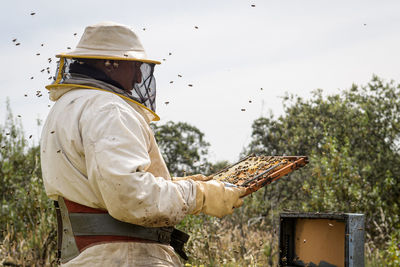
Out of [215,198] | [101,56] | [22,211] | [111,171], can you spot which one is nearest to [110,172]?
[111,171]

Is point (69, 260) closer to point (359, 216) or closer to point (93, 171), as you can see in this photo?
point (93, 171)

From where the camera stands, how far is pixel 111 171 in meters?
2.25

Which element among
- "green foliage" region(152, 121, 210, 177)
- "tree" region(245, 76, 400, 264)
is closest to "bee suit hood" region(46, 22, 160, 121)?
"tree" region(245, 76, 400, 264)

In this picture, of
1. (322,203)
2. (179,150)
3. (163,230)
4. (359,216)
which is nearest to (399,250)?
(322,203)

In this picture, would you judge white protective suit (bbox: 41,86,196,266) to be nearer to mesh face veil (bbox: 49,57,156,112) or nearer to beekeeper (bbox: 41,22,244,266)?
beekeeper (bbox: 41,22,244,266)

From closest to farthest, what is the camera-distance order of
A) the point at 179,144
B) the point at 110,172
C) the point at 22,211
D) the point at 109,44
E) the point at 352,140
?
the point at 110,172 < the point at 109,44 < the point at 22,211 < the point at 352,140 < the point at 179,144

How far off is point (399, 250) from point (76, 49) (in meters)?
5.32

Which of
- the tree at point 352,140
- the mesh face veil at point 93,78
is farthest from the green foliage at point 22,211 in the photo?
the tree at point 352,140

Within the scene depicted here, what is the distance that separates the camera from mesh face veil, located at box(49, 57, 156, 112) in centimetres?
270

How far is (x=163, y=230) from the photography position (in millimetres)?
2564

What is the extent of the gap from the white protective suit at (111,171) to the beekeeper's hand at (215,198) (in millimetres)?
57

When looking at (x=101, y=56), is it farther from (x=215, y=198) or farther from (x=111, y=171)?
(x=215, y=198)

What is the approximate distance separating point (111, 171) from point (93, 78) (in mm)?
700

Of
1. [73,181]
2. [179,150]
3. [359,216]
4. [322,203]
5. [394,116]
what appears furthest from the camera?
[179,150]
